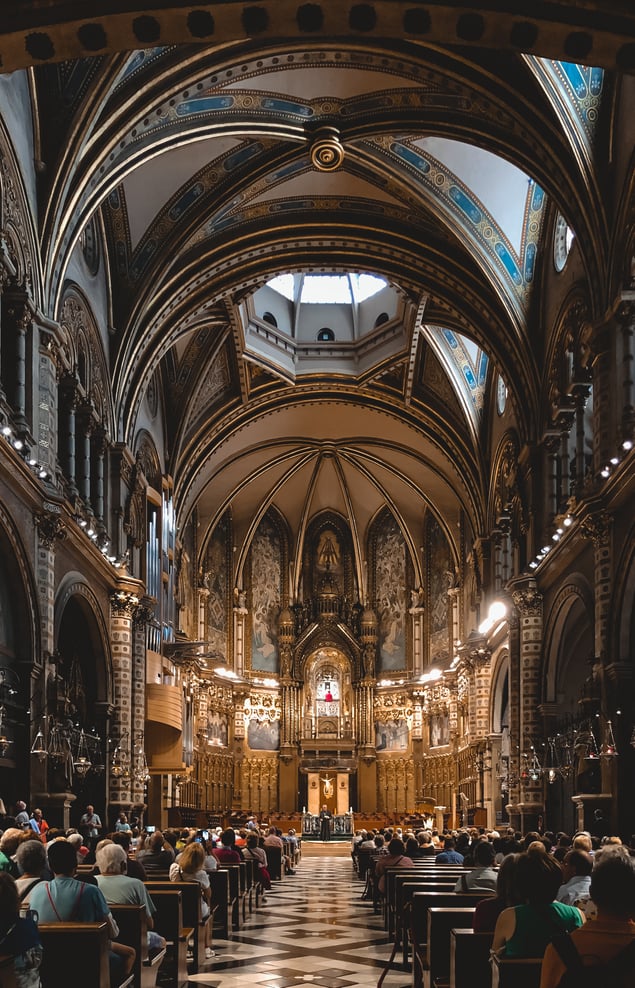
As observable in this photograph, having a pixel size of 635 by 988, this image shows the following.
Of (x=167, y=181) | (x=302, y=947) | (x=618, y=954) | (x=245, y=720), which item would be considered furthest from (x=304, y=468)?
(x=618, y=954)

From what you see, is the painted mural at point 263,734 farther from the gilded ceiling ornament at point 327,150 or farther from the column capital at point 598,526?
the column capital at point 598,526

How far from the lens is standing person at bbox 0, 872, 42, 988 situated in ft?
16.4

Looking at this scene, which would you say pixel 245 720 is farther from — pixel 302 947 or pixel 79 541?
pixel 302 947

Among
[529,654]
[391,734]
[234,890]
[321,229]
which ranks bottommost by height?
[234,890]

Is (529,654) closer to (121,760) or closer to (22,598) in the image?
(121,760)

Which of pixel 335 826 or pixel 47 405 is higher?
pixel 47 405

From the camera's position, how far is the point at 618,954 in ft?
13.6

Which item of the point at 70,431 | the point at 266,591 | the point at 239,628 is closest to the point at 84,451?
the point at 70,431

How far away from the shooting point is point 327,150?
22734 millimetres

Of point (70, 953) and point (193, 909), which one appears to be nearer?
point (70, 953)

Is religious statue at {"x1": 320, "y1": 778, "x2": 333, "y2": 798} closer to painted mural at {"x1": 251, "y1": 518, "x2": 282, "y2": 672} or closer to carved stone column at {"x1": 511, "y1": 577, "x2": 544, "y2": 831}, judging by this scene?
painted mural at {"x1": 251, "y1": 518, "x2": 282, "y2": 672}

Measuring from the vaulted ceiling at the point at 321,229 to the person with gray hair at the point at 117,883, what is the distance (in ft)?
23.1

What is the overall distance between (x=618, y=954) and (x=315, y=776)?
40.5 meters

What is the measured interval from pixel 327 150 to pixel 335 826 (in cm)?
2563
